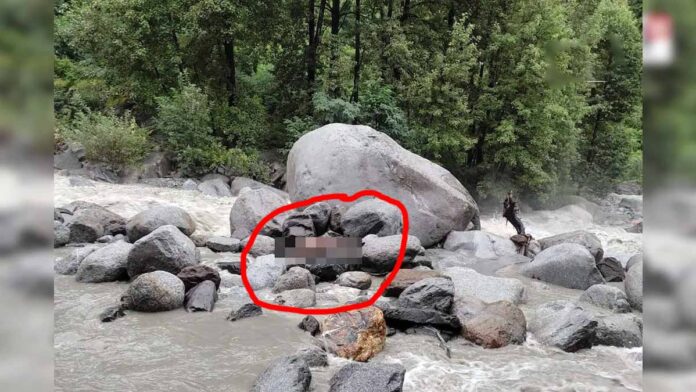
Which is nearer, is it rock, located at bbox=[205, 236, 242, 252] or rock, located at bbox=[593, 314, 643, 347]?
rock, located at bbox=[593, 314, 643, 347]

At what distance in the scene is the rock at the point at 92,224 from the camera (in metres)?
10.4

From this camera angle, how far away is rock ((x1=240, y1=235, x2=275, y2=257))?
32.6 ft

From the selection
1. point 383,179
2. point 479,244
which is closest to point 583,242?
point 479,244

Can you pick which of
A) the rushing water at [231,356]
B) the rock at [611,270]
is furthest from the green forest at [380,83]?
the rushing water at [231,356]

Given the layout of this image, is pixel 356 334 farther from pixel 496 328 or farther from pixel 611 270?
pixel 611 270

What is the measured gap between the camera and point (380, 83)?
20.5 m

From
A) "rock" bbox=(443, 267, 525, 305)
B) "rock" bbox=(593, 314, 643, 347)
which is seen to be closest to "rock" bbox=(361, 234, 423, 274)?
"rock" bbox=(443, 267, 525, 305)

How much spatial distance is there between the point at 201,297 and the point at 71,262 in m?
2.65

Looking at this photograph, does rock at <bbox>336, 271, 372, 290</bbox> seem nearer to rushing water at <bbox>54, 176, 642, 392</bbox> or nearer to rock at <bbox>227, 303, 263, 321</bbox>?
rushing water at <bbox>54, 176, 642, 392</bbox>

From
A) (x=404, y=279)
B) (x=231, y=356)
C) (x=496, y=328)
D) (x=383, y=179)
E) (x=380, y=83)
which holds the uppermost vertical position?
(x=380, y=83)

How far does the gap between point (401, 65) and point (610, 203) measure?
8853mm

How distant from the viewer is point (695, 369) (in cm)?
77

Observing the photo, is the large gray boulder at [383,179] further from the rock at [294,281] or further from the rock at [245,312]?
the rock at [245,312]

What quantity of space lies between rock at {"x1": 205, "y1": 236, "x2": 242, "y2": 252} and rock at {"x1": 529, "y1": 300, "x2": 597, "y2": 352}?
18.3ft
